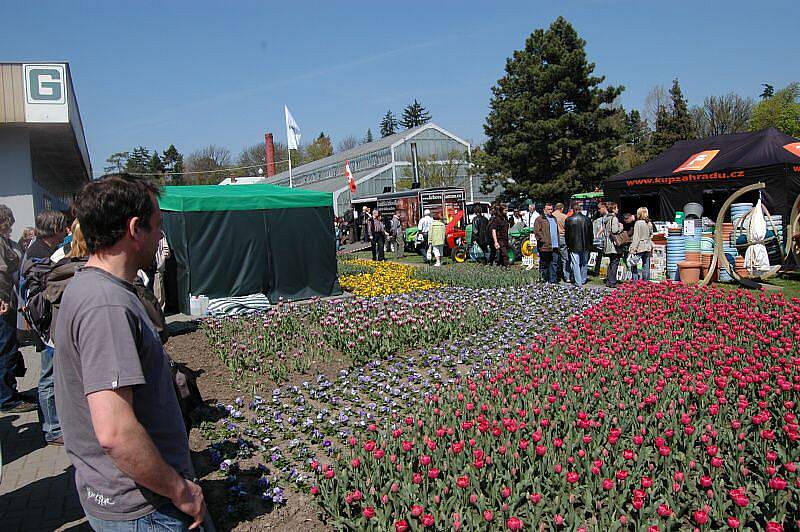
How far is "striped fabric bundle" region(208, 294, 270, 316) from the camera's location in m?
12.1

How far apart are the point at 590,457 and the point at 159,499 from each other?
2.95m

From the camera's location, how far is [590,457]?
13.4ft

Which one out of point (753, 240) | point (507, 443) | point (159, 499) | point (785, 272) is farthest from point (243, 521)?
point (785, 272)

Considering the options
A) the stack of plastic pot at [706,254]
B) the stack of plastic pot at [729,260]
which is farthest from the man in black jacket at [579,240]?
the stack of plastic pot at [729,260]

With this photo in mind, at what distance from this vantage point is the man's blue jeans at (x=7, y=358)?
261 inches

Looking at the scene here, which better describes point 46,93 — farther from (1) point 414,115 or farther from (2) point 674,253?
(1) point 414,115

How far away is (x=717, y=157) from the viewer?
20906mm

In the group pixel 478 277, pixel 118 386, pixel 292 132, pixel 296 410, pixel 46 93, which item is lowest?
pixel 296 410

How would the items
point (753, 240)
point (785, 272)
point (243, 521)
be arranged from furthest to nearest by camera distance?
point (785, 272) → point (753, 240) → point (243, 521)

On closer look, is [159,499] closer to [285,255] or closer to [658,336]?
[658,336]

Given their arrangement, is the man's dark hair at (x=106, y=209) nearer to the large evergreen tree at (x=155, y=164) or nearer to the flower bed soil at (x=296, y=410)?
the flower bed soil at (x=296, y=410)

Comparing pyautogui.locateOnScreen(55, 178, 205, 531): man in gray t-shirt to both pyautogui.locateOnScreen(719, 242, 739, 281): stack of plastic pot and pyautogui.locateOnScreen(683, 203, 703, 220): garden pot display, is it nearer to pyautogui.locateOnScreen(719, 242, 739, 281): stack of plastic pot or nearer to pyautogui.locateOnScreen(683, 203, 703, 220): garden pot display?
pyautogui.locateOnScreen(719, 242, 739, 281): stack of plastic pot

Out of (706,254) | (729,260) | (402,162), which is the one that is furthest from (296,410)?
(402,162)

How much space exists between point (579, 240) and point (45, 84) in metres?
11.5
